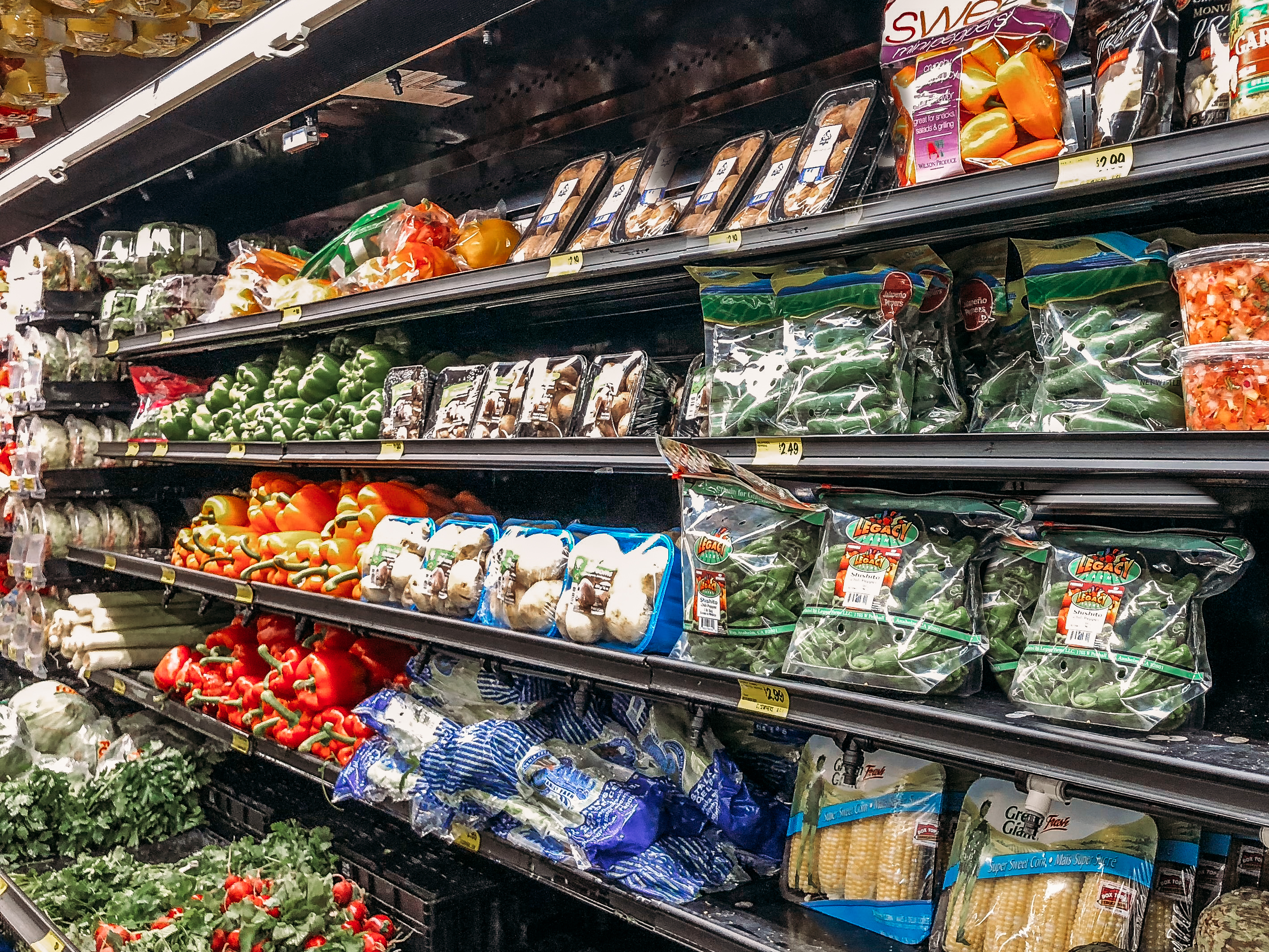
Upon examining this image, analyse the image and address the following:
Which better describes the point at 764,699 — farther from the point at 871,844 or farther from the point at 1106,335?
the point at 1106,335

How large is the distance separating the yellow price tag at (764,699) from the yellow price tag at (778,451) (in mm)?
399

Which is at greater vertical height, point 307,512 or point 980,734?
point 307,512

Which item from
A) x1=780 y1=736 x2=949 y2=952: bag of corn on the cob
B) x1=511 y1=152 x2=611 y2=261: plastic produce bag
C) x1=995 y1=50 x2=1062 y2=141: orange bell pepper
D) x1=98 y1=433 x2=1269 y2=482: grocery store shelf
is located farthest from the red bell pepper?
x1=995 y1=50 x2=1062 y2=141: orange bell pepper

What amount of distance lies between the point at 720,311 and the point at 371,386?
4.55 ft

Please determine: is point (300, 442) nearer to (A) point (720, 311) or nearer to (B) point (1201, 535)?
(A) point (720, 311)

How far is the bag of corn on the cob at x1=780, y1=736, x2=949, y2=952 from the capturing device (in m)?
1.86

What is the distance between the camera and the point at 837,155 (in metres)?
2.01

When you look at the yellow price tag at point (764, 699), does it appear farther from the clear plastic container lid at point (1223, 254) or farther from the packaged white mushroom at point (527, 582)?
the clear plastic container lid at point (1223, 254)

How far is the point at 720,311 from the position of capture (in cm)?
212

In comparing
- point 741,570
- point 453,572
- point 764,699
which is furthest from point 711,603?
point 453,572

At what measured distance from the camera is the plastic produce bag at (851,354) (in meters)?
1.85

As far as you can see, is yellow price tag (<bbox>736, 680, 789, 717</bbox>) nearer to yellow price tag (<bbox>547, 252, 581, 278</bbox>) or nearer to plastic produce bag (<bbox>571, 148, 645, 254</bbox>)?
yellow price tag (<bbox>547, 252, 581, 278</bbox>)

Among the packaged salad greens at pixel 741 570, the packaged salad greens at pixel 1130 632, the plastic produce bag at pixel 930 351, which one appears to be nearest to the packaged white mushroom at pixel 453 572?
the packaged salad greens at pixel 741 570

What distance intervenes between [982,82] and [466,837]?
6.30 ft
